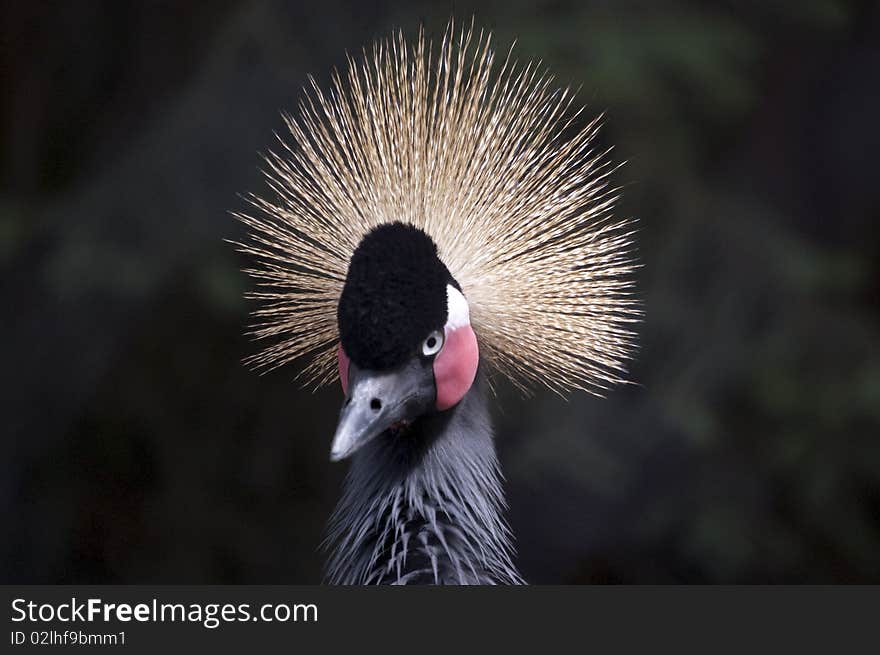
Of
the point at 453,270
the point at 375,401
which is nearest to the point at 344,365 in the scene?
the point at 375,401

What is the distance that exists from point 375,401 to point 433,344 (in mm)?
118

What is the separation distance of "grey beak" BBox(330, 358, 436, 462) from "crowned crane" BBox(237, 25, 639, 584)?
0.04m

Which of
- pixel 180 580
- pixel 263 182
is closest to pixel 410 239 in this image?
pixel 263 182

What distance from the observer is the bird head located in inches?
57.0

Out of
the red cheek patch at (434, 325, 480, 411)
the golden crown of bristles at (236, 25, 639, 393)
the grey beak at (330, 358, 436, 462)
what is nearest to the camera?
the grey beak at (330, 358, 436, 462)

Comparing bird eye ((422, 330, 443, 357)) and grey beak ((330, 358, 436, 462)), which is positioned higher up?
bird eye ((422, 330, 443, 357))

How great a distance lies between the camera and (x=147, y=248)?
9.62 ft

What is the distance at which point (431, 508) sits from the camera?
1602 millimetres

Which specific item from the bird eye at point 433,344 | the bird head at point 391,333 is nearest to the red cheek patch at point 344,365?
the bird head at point 391,333

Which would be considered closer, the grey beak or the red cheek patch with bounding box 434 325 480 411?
the grey beak

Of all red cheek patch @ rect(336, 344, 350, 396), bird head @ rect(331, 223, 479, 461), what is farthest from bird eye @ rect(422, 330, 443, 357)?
red cheek patch @ rect(336, 344, 350, 396)

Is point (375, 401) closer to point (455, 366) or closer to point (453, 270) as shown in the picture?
point (455, 366)

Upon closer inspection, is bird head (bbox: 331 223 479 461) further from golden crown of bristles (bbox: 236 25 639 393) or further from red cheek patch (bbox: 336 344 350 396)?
golden crown of bristles (bbox: 236 25 639 393)

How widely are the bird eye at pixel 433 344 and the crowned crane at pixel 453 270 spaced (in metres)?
0.02
